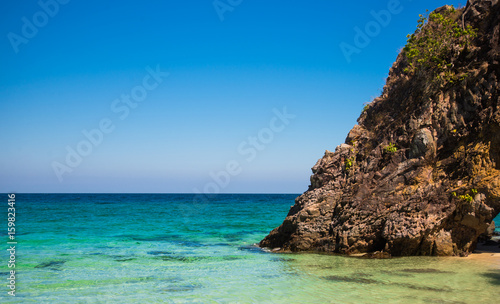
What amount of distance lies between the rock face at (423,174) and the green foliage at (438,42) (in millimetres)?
288

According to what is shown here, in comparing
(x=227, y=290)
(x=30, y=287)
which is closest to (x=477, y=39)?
(x=227, y=290)

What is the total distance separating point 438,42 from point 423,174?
5283 mm

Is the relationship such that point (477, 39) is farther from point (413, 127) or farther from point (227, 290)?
point (227, 290)

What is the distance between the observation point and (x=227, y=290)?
995 cm

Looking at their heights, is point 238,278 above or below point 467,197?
below

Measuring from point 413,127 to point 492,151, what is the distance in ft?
9.49

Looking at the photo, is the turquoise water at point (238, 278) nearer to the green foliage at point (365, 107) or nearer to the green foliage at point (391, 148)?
the green foliage at point (391, 148)

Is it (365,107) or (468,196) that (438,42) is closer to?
→ (365,107)

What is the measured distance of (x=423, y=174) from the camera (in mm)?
13742

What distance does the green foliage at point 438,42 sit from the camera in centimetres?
1436

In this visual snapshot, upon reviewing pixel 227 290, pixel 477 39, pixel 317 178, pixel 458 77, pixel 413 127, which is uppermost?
pixel 477 39

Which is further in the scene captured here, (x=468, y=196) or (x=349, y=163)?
(x=349, y=163)

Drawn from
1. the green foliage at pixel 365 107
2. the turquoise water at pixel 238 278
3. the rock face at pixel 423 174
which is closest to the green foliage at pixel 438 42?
the rock face at pixel 423 174

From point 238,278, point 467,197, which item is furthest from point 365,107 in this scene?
point 238,278
